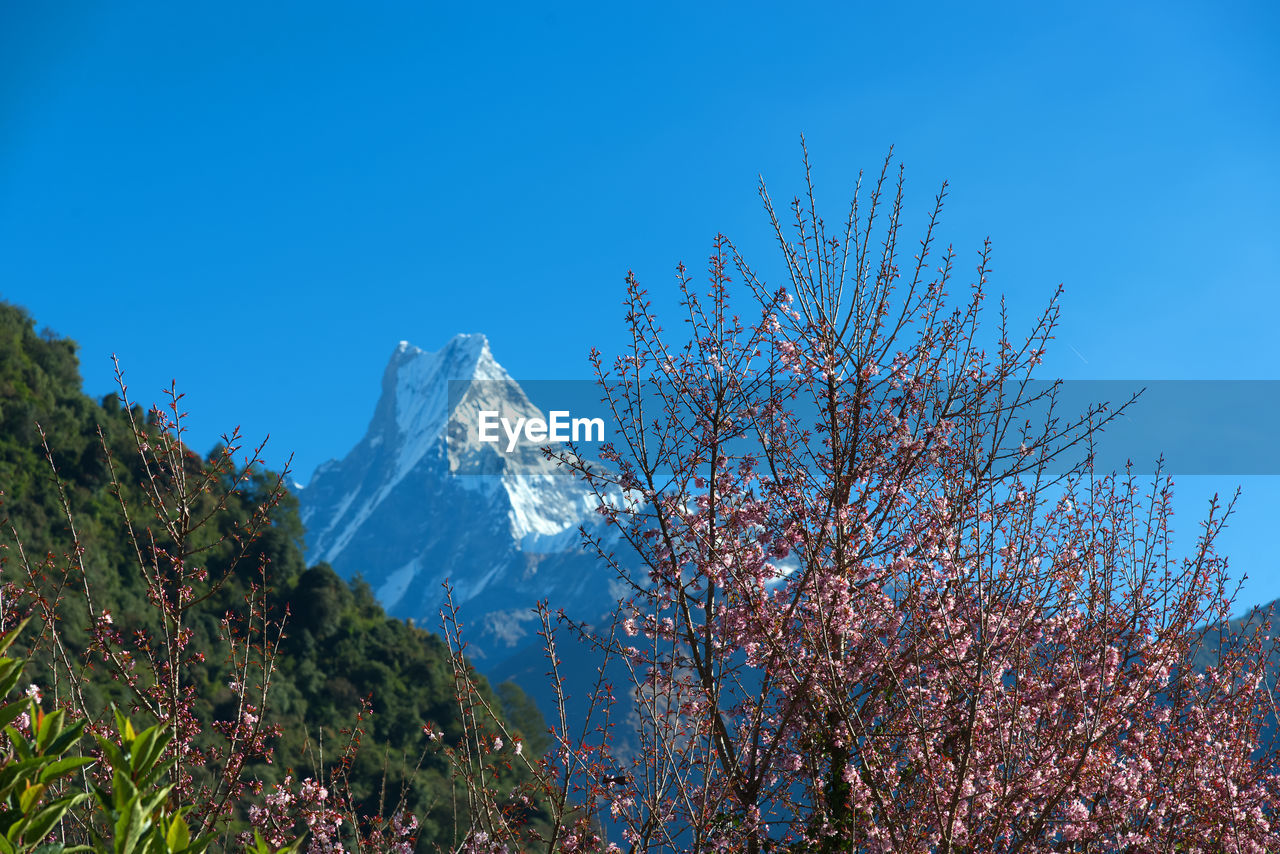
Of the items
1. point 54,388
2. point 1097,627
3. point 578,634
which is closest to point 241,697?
point 578,634

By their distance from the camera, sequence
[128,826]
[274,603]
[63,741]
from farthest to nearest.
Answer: [274,603] < [63,741] < [128,826]

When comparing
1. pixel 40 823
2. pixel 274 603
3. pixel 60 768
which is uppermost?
pixel 274 603

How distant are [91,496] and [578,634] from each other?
1577 inches

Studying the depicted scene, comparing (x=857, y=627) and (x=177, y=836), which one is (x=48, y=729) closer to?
(x=177, y=836)

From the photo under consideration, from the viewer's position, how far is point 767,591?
538 cm

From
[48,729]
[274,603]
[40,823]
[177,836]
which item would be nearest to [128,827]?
[177,836]

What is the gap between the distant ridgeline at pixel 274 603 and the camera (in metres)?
29.6

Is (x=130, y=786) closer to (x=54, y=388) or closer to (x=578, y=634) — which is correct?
(x=578, y=634)

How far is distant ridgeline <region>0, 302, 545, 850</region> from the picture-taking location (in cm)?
2962

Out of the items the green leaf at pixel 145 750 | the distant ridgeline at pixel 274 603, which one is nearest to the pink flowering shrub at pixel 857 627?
the green leaf at pixel 145 750

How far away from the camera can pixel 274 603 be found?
92.6 feet

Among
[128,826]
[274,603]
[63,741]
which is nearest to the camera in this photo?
[128,826]

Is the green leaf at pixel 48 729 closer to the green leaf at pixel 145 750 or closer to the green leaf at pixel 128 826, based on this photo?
the green leaf at pixel 145 750

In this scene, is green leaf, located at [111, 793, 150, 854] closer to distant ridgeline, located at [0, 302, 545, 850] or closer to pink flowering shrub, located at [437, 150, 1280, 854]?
pink flowering shrub, located at [437, 150, 1280, 854]
